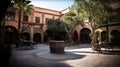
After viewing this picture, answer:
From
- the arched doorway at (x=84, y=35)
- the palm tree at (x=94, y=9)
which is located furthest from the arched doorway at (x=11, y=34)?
the palm tree at (x=94, y=9)

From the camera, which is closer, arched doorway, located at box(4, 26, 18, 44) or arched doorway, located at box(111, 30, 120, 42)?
arched doorway, located at box(111, 30, 120, 42)

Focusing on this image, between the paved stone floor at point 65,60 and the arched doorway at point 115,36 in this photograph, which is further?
the arched doorway at point 115,36

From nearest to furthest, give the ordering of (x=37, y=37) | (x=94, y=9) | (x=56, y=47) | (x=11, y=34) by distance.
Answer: (x=56, y=47) → (x=94, y=9) → (x=11, y=34) → (x=37, y=37)

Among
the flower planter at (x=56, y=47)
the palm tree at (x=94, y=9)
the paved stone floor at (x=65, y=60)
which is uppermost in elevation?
the palm tree at (x=94, y=9)

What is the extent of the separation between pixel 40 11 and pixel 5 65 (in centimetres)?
2622

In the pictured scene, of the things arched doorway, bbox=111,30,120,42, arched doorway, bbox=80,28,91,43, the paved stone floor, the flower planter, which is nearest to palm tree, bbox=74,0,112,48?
the flower planter

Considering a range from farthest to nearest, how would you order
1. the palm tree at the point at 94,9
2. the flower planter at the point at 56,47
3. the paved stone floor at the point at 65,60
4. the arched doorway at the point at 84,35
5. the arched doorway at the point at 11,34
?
the arched doorway at the point at 84,35 < the arched doorway at the point at 11,34 < the palm tree at the point at 94,9 < the flower planter at the point at 56,47 < the paved stone floor at the point at 65,60

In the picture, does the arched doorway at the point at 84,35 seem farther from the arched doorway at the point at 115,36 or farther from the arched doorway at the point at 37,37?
the arched doorway at the point at 37,37

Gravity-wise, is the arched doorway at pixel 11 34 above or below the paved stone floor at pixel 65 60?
above

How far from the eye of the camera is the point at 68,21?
24031mm

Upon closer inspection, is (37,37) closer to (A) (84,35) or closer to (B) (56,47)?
(A) (84,35)

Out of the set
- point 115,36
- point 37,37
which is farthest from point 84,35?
→ point 37,37

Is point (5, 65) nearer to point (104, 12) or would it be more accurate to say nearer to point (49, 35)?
point (104, 12)

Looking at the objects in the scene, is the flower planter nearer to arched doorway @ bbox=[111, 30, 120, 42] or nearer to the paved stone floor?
the paved stone floor
